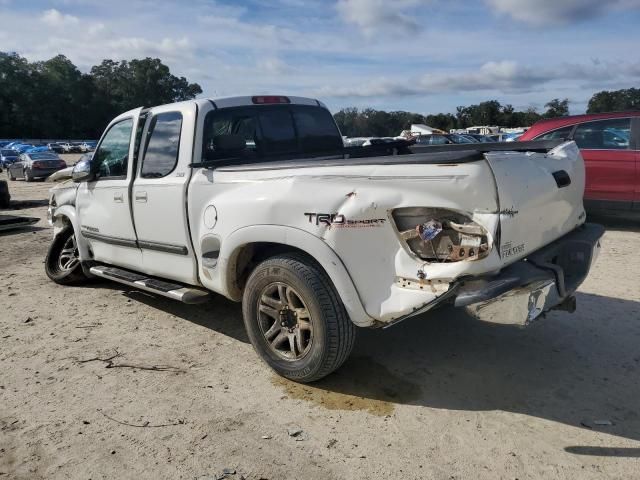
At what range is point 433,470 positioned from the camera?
2787 millimetres

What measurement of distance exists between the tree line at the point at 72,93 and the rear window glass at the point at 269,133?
90.0 meters

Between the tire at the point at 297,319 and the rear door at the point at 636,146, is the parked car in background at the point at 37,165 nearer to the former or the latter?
the rear door at the point at 636,146

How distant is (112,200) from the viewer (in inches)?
201

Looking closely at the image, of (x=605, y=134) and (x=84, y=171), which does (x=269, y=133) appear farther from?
(x=605, y=134)

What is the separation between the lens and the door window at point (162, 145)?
14.6 feet

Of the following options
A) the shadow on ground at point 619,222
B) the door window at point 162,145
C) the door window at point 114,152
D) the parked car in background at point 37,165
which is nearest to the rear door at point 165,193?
the door window at point 162,145

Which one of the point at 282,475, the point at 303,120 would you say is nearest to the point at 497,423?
the point at 282,475

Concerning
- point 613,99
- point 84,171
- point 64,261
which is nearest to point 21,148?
point 64,261

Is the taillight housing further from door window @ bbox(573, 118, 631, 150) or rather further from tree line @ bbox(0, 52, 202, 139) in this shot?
tree line @ bbox(0, 52, 202, 139)

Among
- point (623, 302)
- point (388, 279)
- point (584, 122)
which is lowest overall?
point (623, 302)

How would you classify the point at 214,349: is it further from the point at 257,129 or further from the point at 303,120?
the point at 303,120

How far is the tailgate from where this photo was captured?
2.96m

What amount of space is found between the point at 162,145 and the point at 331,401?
2521 mm

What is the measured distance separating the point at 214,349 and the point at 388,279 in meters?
1.93
